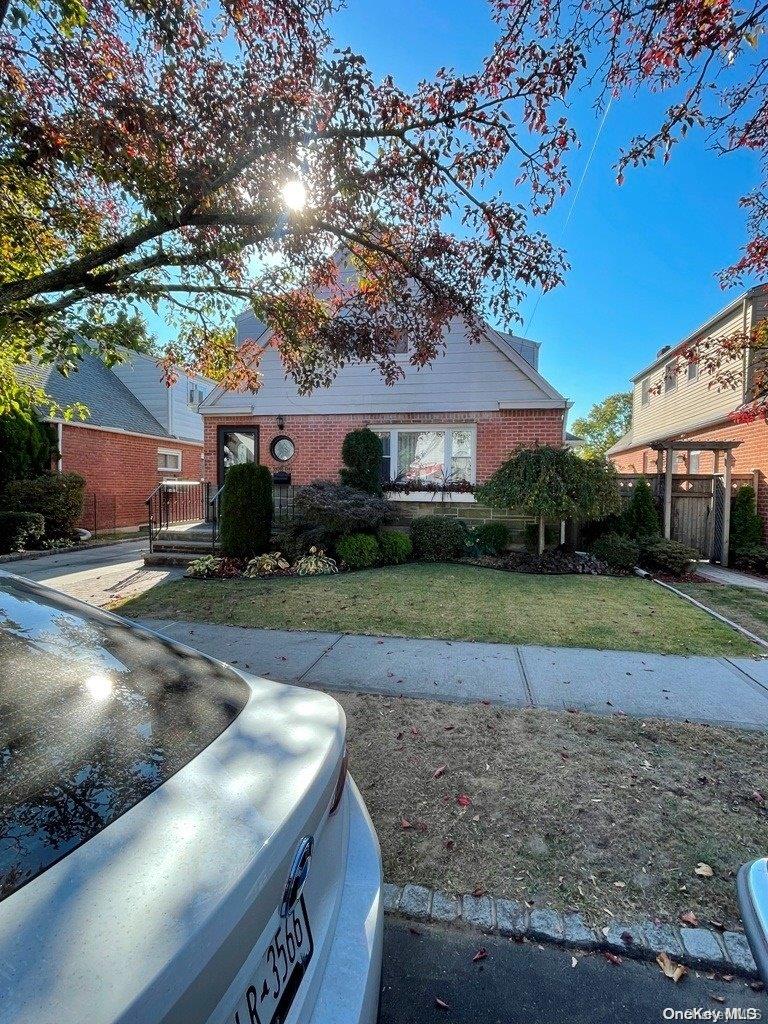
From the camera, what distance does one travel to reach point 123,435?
1634cm

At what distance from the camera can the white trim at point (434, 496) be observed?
1068cm

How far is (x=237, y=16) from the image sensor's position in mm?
3787

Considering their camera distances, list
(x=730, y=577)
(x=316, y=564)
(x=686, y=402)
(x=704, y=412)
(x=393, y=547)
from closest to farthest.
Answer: (x=316, y=564) → (x=730, y=577) → (x=393, y=547) → (x=704, y=412) → (x=686, y=402)

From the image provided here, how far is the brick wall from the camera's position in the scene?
1456 cm

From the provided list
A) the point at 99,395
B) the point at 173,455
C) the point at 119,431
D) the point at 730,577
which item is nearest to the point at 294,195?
the point at 730,577

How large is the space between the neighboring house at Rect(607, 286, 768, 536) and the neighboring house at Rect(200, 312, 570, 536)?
2.71 metres

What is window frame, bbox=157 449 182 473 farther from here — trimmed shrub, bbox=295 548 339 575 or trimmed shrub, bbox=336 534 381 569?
trimmed shrub, bbox=336 534 381 569

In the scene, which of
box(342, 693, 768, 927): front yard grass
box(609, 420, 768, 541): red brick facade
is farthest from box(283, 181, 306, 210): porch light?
box(609, 420, 768, 541): red brick facade

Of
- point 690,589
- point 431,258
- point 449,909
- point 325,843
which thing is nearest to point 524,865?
point 449,909

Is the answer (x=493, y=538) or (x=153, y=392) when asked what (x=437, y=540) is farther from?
(x=153, y=392)

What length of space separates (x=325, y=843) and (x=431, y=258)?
525cm

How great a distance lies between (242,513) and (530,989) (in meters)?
8.11

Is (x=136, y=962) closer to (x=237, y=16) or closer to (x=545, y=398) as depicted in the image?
(x=237, y=16)

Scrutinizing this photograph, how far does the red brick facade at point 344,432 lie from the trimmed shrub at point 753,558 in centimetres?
435
